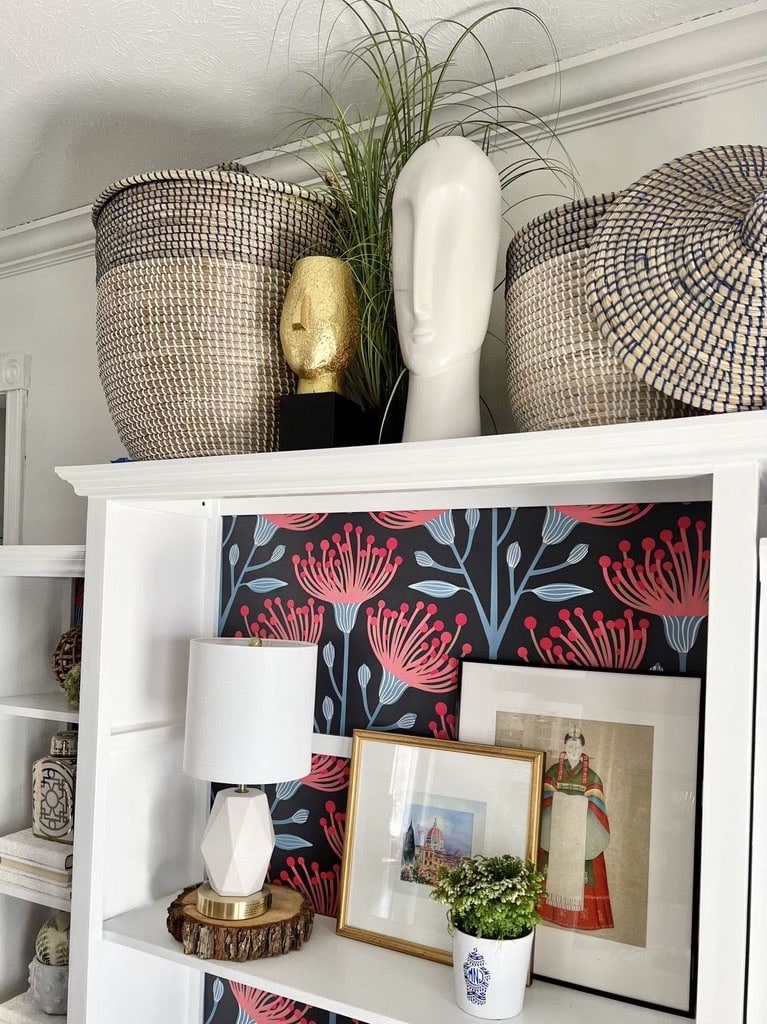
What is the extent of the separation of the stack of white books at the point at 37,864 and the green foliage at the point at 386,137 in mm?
1013

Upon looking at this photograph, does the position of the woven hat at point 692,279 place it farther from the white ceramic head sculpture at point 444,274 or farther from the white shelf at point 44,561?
the white shelf at point 44,561

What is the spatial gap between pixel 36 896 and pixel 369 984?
2.41 feet

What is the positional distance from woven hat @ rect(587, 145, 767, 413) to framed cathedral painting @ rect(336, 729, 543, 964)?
0.59m

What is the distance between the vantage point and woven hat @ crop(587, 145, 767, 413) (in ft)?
2.97

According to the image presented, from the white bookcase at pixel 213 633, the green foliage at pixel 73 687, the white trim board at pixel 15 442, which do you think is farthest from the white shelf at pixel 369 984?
the white trim board at pixel 15 442

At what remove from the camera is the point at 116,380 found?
1369mm

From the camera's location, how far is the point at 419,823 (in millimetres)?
1354

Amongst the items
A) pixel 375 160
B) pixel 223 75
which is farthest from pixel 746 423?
pixel 223 75

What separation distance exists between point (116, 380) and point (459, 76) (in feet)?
2.36

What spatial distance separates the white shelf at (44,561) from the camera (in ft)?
5.19

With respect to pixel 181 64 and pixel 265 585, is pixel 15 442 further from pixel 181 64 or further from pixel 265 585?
pixel 181 64

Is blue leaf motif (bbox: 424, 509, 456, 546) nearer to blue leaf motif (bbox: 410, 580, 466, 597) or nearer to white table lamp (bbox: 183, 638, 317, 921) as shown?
blue leaf motif (bbox: 410, 580, 466, 597)

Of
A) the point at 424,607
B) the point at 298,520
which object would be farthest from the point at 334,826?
the point at 298,520

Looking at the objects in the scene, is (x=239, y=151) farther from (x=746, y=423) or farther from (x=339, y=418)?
(x=746, y=423)
